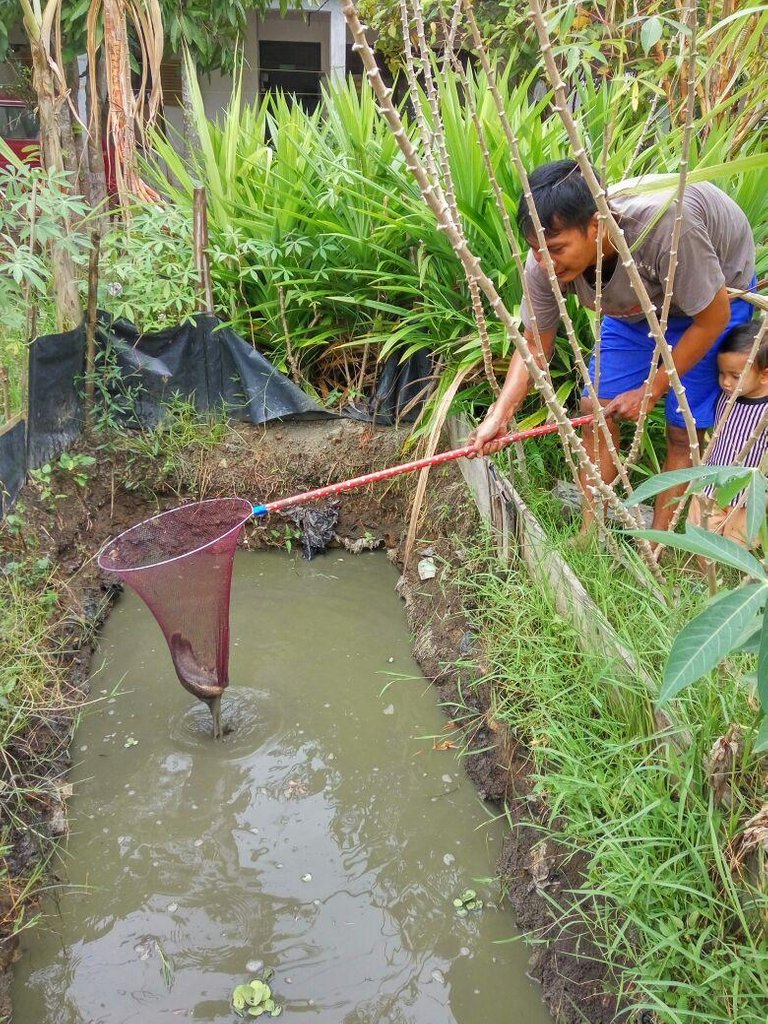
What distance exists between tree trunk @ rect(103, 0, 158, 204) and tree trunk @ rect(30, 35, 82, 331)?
60.1 inches

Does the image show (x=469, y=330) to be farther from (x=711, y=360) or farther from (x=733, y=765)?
(x=733, y=765)

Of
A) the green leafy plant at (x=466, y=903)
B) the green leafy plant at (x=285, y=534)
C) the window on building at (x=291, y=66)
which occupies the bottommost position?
the green leafy plant at (x=285, y=534)

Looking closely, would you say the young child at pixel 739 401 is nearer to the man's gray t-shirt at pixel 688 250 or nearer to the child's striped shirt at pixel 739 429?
the child's striped shirt at pixel 739 429

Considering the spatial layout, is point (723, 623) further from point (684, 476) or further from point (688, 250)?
point (688, 250)

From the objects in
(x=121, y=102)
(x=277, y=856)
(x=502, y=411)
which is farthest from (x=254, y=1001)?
(x=121, y=102)

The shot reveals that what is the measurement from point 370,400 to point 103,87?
5.41 m

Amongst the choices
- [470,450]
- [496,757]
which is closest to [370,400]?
[470,450]

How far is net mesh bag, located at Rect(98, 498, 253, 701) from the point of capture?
8.00 feet

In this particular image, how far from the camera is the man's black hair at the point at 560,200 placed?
6.91 feet

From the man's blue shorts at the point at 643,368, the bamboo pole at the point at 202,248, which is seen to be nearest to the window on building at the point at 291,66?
the bamboo pole at the point at 202,248

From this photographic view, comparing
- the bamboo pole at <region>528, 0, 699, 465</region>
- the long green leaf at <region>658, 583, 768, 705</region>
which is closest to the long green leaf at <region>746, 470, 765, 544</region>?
the long green leaf at <region>658, 583, 768, 705</region>

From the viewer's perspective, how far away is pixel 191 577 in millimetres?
2492

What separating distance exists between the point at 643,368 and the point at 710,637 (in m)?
1.91

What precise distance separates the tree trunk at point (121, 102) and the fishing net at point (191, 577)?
324 cm
